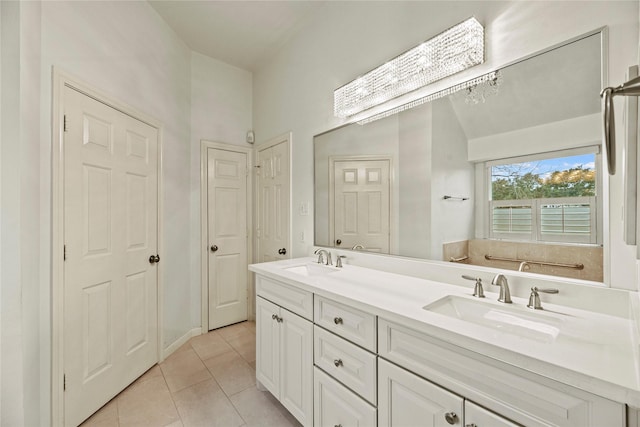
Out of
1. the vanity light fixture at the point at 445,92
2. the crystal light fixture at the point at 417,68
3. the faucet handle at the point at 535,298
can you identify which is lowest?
the faucet handle at the point at 535,298

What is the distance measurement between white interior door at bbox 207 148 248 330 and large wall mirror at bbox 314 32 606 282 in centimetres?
169

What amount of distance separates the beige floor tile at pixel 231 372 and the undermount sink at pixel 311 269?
2.95ft

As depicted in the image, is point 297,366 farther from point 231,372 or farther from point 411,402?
point 231,372

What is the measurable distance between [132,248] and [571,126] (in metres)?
2.68

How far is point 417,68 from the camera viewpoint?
61.1 inches

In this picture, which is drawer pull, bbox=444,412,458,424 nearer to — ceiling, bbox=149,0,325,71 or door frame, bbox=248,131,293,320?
door frame, bbox=248,131,293,320

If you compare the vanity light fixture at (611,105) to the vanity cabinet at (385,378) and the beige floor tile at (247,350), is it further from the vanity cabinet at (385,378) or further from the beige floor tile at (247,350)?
the beige floor tile at (247,350)

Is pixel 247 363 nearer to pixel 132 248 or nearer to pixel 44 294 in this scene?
pixel 132 248

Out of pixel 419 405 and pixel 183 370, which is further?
pixel 183 370

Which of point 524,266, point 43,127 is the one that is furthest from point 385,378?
point 43,127

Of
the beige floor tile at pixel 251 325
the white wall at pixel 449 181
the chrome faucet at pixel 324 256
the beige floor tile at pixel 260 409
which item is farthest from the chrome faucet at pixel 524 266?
the beige floor tile at pixel 251 325

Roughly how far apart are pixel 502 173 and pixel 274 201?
2.07m

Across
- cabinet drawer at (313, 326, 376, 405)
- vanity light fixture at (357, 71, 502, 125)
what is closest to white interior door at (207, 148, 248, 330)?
vanity light fixture at (357, 71, 502, 125)

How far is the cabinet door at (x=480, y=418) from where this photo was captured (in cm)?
79
